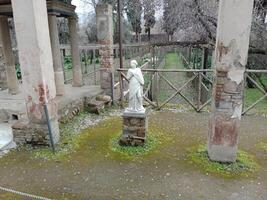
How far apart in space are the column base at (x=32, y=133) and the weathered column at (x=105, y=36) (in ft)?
9.51

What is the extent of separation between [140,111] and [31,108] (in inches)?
82.3

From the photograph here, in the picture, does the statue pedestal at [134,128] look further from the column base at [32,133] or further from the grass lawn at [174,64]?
the grass lawn at [174,64]

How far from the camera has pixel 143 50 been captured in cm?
1998

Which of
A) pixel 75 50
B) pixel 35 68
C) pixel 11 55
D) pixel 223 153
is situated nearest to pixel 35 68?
pixel 35 68

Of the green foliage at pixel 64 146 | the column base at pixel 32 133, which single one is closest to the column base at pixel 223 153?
the green foliage at pixel 64 146

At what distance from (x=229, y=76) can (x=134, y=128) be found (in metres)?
2.00

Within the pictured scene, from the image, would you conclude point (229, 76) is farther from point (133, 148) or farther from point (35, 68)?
Answer: point (35, 68)

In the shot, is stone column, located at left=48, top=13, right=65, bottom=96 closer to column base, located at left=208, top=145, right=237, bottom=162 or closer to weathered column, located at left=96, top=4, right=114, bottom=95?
weathered column, located at left=96, top=4, right=114, bottom=95

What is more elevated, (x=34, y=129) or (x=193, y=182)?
(x=34, y=129)

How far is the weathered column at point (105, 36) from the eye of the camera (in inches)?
287

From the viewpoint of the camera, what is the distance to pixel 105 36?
7.38 metres

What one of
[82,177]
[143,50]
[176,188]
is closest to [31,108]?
[82,177]

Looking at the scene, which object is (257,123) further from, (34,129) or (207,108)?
(34,129)

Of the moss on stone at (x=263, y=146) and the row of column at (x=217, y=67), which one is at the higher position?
the row of column at (x=217, y=67)
